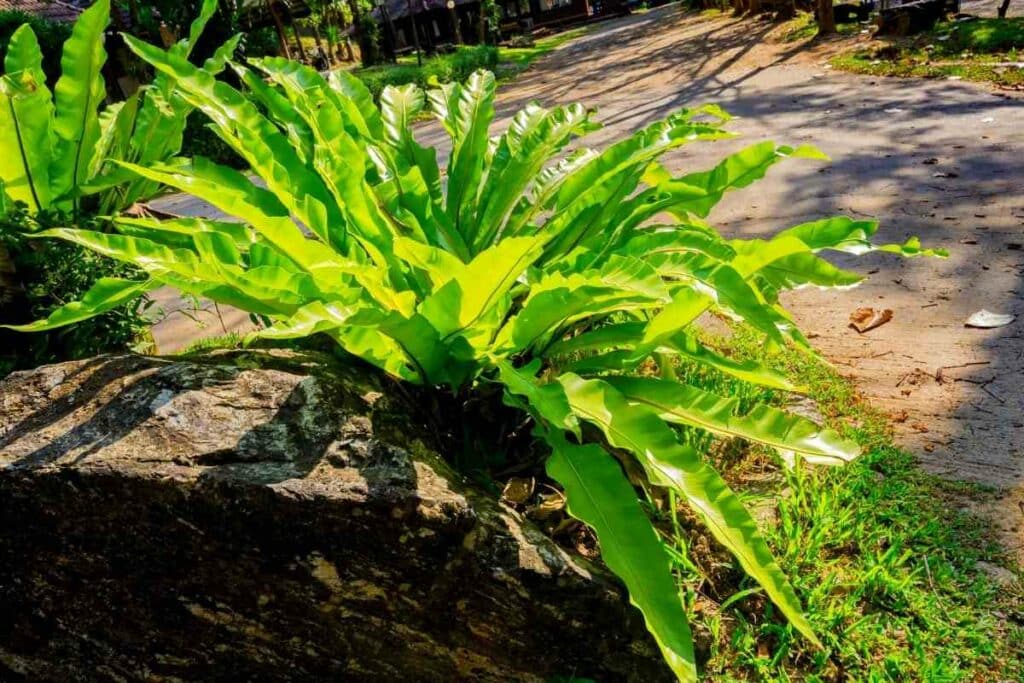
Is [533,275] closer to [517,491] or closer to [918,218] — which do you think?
[517,491]

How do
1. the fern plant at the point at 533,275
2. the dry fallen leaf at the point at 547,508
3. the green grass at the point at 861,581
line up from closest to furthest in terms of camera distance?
the fern plant at the point at 533,275 < the green grass at the point at 861,581 < the dry fallen leaf at the point at 547,508

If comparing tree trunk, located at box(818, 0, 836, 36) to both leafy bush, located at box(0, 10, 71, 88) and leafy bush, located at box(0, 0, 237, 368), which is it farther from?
leafy bush, located at box(0, 10, 71, 88)

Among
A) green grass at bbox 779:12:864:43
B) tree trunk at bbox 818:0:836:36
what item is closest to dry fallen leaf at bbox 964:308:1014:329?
green grass at bbox 779:12:864:43

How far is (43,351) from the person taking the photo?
75.4 inches

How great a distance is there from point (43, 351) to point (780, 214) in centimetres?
384

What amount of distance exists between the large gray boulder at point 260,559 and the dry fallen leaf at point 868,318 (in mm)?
Answer: 1983

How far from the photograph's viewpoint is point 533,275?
166 centimetres

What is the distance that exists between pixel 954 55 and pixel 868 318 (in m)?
6.82

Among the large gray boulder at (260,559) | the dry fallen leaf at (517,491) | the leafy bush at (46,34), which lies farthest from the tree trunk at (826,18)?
the leafy bush at (46,34)

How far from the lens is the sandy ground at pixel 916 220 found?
7.17ft

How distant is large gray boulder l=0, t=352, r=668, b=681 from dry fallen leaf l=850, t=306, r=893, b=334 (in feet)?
6.51

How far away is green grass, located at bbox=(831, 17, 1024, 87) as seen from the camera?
6.89 m

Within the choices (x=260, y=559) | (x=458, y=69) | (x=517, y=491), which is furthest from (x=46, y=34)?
(x=260, y=559)

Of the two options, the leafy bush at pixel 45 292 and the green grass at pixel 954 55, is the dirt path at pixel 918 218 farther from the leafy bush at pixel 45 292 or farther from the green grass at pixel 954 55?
the leafy bush at pixel 45 292
